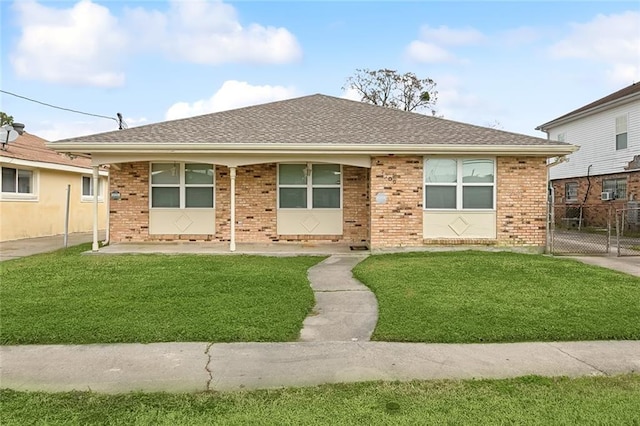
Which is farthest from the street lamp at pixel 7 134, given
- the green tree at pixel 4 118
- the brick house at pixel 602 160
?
the green tree at pixel 4 118

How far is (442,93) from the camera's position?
1462 inches

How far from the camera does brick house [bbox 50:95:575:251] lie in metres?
10.9

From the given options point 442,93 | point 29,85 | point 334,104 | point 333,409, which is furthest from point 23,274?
point 442,93

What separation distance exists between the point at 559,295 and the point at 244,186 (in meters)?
8.51

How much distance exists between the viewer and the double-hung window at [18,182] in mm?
14438

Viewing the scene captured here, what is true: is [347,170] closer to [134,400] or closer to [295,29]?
[295,29]

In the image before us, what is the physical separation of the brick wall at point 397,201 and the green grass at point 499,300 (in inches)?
65.0

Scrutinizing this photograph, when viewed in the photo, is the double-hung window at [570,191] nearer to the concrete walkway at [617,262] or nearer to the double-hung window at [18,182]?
the concrete walkway at [617,262]

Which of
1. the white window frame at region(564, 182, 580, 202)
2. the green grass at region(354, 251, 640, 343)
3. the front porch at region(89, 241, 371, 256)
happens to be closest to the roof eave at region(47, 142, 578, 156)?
the front porch at region(89, 241, 371, 256)

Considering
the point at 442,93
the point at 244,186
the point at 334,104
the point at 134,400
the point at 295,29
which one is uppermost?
the point at 442,93

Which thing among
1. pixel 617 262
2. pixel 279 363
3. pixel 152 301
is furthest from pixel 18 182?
pixel 617 262

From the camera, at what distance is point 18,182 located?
15.1 m

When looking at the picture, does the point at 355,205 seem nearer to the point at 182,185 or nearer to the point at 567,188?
the point at 182,185

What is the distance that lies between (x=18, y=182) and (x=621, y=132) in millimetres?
23350
